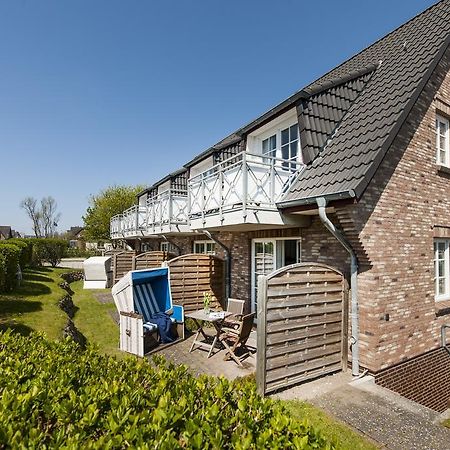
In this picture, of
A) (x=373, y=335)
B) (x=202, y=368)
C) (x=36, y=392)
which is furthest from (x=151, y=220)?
(x=36, y=392)

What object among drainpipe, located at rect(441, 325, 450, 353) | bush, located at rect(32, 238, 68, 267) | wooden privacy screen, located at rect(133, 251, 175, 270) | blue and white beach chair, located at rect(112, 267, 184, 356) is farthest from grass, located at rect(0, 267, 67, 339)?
bush, located at rect(32, 238, 68, 267)

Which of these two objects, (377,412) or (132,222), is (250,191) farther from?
(132,222)

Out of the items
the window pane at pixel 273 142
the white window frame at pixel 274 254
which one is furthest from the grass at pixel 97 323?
the window pane at pixel 273 142

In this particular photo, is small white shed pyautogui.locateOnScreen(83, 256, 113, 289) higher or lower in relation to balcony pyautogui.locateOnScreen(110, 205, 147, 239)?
lower

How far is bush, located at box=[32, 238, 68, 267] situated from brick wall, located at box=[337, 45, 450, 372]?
30.2m

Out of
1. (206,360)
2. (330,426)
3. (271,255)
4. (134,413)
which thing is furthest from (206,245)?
(134,413)

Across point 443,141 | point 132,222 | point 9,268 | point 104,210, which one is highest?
point 104,210

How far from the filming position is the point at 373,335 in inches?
247

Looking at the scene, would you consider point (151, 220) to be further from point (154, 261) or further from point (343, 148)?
point (343, 148)

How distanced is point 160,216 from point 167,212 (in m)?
0.79

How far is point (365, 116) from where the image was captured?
24.8 feet

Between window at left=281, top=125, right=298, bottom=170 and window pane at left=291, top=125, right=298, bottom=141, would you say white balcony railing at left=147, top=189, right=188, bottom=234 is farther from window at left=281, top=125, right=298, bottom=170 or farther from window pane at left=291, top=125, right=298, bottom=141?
window pane at left=291, top=125, right=298, bottom=141

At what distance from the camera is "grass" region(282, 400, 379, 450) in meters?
4.13

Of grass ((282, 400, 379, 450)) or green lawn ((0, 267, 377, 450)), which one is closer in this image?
grass ((282, 400, 379, 450))
